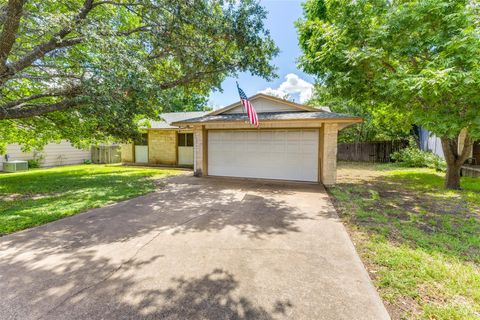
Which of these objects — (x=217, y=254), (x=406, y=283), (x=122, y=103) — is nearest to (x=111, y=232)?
(x=217, y=254)

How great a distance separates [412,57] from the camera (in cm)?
702

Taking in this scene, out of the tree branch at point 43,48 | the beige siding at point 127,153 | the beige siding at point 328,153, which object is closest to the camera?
the tree branch at point 43,48

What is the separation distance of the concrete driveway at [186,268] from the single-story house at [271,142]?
4.10m

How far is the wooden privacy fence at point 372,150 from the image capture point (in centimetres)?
1708

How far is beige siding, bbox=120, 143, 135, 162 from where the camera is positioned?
15898 mm


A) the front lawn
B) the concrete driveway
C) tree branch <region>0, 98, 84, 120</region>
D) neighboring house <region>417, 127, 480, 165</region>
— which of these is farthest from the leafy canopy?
tree branch <region>0, 98, 84, 120</region>

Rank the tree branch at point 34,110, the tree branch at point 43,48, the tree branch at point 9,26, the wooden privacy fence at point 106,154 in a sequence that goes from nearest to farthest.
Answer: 1. the tree branch at point 9,26
2. the tree branch at point 43,48
3. the tree branch at point 34,110
4. the wooden privacy fence at point 106,154

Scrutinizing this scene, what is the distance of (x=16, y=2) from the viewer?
522 centimetres

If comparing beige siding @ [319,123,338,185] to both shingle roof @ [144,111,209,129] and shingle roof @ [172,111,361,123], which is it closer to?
shingle roof @ [172,111,361,123]

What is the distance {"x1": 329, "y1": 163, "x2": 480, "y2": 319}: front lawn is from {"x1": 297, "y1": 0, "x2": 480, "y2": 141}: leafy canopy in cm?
203

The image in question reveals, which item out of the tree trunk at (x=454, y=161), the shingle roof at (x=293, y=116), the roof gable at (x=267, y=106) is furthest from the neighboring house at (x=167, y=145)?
the tree trunk at (x=454, y=161)

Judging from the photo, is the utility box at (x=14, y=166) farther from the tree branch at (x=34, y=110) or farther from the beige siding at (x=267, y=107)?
the beige siding at (x=267, y=107)

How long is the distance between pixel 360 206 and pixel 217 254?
4.15 m

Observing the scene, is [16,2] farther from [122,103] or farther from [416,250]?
[416,250]
